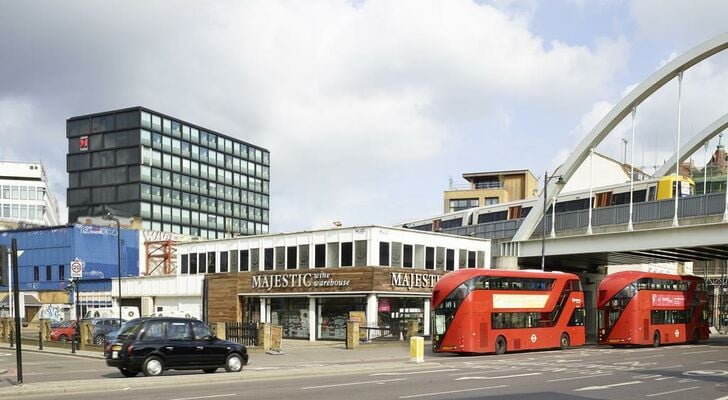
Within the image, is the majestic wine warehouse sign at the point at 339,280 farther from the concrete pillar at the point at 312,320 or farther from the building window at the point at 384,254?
the concrete pillar at the point at 312,320

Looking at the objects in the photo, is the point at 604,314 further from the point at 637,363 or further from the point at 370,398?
the point at 370,398

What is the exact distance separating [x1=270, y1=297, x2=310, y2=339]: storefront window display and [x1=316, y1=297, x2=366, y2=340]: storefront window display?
134 centimetres

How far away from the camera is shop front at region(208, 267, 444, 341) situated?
4912 centimetres

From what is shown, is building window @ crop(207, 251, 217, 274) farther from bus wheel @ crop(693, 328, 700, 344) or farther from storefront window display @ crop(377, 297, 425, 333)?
bus wheel @ crop(693, 328, 700, 344)

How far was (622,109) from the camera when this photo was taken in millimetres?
53094

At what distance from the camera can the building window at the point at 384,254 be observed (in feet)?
164

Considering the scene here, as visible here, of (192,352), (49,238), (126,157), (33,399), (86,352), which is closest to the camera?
(33,399)

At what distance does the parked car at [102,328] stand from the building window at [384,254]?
55.2 ft

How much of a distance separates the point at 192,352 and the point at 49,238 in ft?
211

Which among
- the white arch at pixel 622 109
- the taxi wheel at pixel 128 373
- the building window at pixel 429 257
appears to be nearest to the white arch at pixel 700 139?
the white arch at pixel 622 109

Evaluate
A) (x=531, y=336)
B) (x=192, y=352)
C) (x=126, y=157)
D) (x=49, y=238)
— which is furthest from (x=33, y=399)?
(x=126, y=157)

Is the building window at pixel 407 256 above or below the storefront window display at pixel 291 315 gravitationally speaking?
above

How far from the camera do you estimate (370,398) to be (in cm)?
1784

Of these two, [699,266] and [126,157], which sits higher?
[126,157]
